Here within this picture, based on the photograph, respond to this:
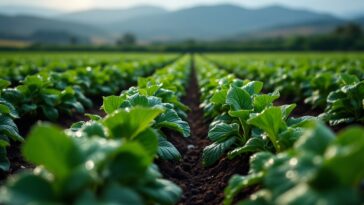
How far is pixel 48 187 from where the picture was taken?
220cm

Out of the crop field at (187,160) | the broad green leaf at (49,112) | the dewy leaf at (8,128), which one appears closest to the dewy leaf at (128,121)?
the crop field at (187,160)

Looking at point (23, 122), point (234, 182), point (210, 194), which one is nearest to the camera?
point (234, 182)

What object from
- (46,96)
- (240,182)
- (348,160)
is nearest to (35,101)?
(46,96)

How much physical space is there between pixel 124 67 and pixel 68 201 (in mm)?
11369

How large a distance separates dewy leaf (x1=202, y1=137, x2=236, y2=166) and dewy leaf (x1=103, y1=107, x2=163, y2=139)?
1561 mm

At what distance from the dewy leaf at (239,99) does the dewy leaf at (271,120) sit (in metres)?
0.87

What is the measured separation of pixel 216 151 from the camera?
4.34 meters

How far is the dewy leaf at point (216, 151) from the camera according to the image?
4.30 metres

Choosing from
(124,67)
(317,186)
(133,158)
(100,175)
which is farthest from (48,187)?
(124,67)

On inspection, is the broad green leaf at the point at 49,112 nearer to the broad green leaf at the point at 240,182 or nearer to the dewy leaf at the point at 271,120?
the dewy leaf at the point at 271,120

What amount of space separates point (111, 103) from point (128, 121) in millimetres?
1089

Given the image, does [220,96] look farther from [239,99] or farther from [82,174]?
[82,174]

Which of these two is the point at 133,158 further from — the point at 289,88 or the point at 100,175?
the point at 289,88

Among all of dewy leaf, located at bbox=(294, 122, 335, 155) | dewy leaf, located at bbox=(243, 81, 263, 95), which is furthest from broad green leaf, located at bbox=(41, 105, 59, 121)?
dewy leaf, located at bbox=(294, 122, 335, 155)
